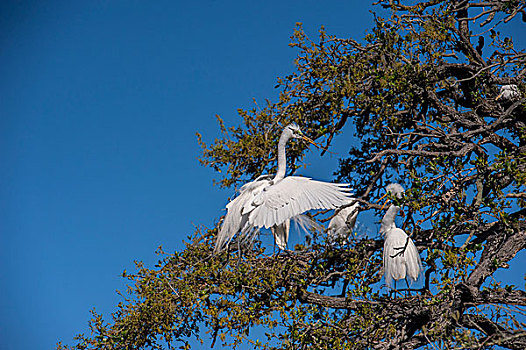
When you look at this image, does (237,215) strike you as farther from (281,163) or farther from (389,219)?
(389,219)

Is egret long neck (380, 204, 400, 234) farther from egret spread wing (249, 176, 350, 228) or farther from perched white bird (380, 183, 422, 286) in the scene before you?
egret spread wing (249, 176, 350, 228)

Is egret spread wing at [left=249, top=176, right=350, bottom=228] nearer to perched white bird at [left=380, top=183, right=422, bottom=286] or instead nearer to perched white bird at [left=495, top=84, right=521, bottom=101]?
perched white bird at [left=380, top=183, right=422, bottom=286]

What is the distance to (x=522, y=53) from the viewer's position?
263 inches

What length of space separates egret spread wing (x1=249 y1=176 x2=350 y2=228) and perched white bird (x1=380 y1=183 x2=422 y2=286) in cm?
56

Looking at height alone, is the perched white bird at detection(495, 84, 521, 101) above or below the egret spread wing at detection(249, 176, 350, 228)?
above

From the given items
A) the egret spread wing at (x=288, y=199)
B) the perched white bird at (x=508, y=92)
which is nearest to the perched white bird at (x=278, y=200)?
the egret spread wing at (x=288, y=199)

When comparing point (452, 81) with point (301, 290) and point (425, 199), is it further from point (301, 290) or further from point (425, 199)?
point (301, 290)

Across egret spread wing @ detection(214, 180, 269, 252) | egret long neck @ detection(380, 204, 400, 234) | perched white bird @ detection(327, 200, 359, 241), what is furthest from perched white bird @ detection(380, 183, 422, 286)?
egret spread wing @ detection(214, 180, 269, 252)

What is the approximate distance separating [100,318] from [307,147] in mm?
2790

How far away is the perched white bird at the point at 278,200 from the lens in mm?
6582

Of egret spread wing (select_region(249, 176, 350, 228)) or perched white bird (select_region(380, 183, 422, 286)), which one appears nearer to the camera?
perched white bird (select_region(380, 183, 422, 286))

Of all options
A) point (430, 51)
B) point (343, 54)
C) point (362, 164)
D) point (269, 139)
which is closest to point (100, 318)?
point (269, 139)

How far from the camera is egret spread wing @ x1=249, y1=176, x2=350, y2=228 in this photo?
6562 mm

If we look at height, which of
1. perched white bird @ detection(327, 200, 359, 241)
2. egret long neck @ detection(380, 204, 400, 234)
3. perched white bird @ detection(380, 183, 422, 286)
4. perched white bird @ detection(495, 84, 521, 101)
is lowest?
perched white bird @ detection(380, 183, 422, 286)
